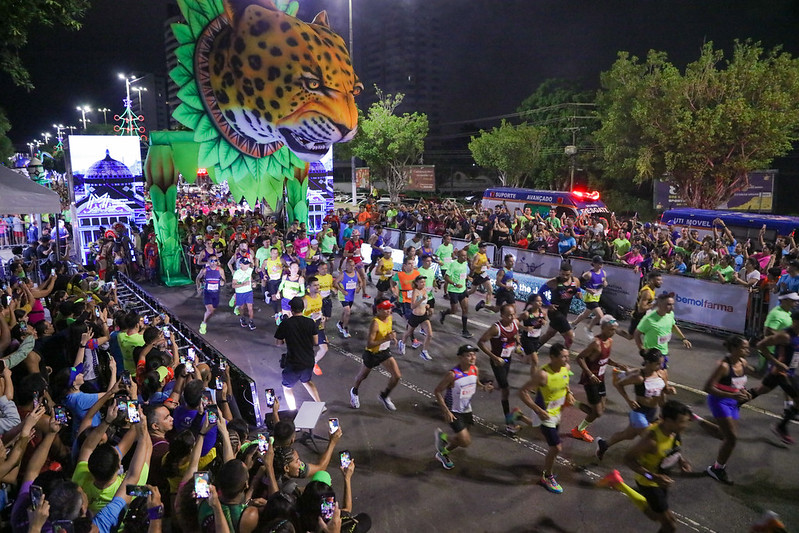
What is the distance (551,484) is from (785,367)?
342cm

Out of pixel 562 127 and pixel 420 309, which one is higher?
pixel 562 127

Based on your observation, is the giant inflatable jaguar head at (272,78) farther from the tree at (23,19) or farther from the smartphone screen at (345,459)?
the smartphone screen at (345,459)

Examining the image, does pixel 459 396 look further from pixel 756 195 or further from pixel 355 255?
pixel 756 195

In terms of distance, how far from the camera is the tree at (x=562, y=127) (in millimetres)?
38406

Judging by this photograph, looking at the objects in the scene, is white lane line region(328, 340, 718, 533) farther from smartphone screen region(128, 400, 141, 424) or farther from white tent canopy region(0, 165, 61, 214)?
white tent canopy region(0, 165, 61, 214)

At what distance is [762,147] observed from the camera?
23.3 metres

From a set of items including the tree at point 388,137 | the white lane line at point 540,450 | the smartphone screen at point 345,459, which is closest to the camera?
the smartphone screen at point 345,459

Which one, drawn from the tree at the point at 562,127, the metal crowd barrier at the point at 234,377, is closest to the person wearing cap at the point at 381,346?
the metal crowd barrier at the point at 234,377

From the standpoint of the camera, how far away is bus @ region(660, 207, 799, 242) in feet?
57.9

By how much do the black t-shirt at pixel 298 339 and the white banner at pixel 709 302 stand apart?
8181 millimetres

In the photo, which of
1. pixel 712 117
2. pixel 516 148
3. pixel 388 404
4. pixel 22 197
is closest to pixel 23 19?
pixel 22 197

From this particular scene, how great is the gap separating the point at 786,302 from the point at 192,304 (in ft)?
42.2

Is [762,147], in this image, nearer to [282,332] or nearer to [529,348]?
[529,348]

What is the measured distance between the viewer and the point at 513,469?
607 cm
